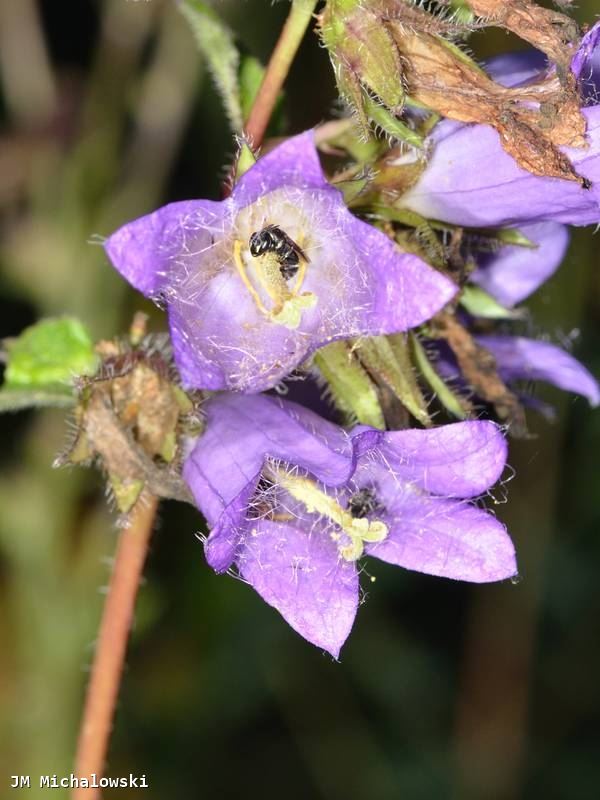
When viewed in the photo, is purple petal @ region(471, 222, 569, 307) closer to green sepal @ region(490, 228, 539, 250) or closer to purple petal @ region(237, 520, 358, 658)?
green sepal @ region(490, 228, 539, 250)

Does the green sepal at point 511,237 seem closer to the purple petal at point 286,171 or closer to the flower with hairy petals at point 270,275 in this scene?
the flower with hairy petals at point 270,275

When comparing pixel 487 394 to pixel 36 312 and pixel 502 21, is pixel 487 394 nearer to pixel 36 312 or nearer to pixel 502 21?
pixel 502 21

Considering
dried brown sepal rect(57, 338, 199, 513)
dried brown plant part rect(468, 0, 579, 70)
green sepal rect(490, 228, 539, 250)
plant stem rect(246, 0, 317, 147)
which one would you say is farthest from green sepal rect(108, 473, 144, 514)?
dried brown plant part rect(468, 0, 579, 70)

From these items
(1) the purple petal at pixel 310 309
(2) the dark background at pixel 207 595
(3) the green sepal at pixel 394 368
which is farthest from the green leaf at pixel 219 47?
(2) the dark background at pixel 207 595

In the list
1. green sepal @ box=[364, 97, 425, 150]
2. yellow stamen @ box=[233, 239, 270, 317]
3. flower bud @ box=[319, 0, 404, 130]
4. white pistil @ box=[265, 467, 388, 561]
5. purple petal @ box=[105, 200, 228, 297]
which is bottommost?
white pistil @ box=[265, 467, 388, 561]

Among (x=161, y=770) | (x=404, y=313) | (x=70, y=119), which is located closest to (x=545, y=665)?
(x=161, y=770)

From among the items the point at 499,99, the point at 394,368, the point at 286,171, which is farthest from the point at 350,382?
the point at 499,99

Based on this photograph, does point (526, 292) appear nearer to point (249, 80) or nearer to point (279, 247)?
point (279, 247)
